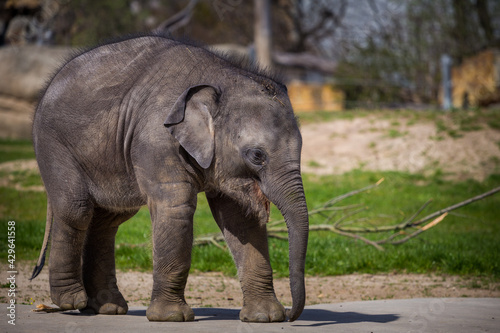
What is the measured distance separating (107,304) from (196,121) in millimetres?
1708

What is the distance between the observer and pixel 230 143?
5.11m

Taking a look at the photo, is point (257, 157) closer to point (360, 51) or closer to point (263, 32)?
point (263, 32)

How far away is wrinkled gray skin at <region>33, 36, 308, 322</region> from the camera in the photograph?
16.4 feet

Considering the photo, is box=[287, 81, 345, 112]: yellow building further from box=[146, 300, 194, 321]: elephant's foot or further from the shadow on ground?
box=[146, 300, 194, 321]: elephant's foot

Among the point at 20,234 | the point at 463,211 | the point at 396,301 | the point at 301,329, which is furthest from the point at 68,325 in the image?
the point at 463,211

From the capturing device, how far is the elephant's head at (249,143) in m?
4.97

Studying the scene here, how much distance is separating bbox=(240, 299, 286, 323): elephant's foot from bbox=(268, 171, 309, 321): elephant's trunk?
40 centimetres

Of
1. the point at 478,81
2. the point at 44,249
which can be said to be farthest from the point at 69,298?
the point at 478,81

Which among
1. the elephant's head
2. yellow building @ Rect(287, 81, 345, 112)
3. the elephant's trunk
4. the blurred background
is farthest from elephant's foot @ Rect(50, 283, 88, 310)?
yellow building @ Rect(287, 81, 345, 112)

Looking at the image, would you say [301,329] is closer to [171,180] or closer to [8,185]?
[171,180]

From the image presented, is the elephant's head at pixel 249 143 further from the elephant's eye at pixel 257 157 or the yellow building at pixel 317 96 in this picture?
the yellow building at pixel 317 96

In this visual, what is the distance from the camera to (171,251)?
5000mm

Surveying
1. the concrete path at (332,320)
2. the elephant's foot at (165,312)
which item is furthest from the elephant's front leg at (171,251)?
the concrete path at (332,320)

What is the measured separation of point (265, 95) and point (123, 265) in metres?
4.11
